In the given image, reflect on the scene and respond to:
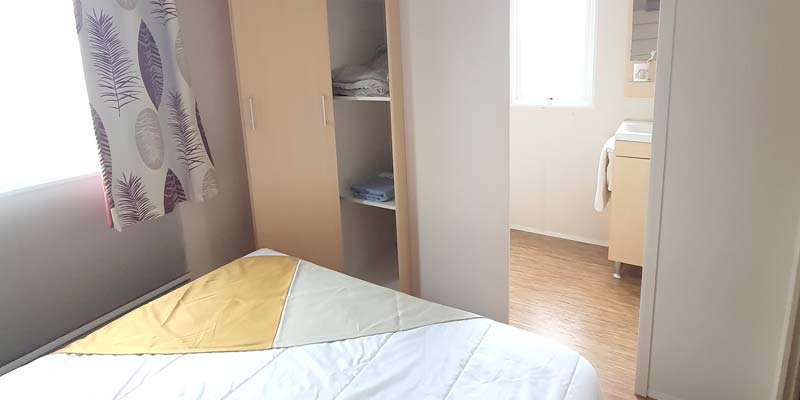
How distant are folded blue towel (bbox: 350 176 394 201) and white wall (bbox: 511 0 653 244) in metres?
1.53

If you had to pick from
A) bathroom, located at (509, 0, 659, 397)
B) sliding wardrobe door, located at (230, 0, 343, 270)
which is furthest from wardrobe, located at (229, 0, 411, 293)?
bathroom, located at (509, 0, 659, 397)

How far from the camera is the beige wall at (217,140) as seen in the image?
2602 mm

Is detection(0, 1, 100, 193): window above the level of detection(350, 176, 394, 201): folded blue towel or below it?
above

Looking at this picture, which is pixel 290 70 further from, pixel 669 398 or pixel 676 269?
pixel 669 398

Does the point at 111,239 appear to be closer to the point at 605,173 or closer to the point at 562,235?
the point at 605,173

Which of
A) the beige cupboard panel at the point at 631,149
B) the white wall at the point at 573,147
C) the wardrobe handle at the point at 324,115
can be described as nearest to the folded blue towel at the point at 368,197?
the wardrobe handle at the point at 324,115

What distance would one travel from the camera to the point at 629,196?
122 inches

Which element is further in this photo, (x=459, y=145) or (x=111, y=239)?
(x=459, y=145)

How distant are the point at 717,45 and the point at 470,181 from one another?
107 centimetres

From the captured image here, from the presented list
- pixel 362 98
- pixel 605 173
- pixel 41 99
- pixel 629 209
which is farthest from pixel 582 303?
pixel 41 99

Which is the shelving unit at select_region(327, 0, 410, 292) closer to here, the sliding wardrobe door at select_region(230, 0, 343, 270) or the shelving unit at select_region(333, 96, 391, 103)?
the shelving unit at select_region(333, 96, 391, 103)

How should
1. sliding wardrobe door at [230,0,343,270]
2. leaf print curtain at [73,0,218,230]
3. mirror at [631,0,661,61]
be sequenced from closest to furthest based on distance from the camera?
leaf print curtain at [73,0,218,230] < sliding wardrobe door at [230,0,343,270] < mirror at [631,0,661,61]

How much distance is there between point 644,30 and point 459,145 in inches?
65.3

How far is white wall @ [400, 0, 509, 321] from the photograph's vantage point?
2287 millimetres
